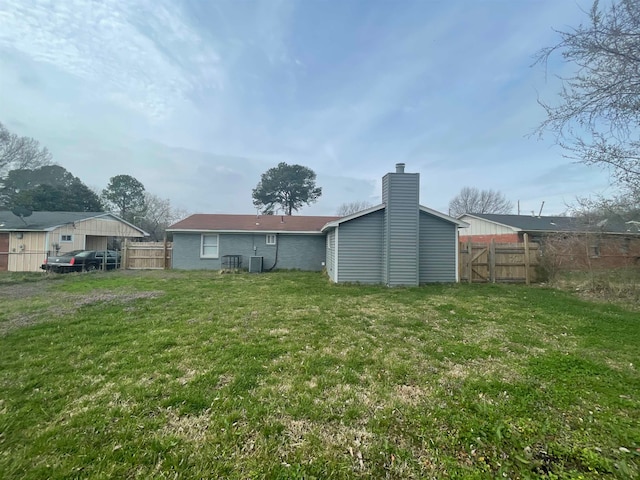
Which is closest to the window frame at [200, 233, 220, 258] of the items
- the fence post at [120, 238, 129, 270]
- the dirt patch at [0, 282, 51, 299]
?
the fence post at [120, 238, 129, 270]

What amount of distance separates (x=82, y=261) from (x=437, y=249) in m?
17.8

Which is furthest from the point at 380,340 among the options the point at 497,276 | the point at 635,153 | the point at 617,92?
the point at 497,276

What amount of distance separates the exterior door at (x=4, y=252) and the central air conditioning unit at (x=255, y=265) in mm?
14107

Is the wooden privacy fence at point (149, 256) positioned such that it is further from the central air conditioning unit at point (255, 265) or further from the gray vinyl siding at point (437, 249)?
the gray vinyl siding at point (437, 249)

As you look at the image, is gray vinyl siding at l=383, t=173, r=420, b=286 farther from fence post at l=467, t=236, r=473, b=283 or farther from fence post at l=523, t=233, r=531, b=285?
fence post at l=523, t=233, r=531, b=285

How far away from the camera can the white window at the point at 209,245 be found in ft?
50.5

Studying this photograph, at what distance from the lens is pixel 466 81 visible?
10.2 metres

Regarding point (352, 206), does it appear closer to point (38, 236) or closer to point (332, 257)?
point (332, 257)

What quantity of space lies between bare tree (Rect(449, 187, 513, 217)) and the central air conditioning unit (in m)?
32.9

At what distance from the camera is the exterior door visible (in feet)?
51.4

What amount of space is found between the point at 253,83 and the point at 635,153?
1235cm

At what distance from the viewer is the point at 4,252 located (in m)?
15.8

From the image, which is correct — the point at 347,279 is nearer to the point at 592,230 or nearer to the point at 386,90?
the point at 386,90

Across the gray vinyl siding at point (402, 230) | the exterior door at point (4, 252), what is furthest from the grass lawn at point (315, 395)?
the exterior door at point (4, 252)
